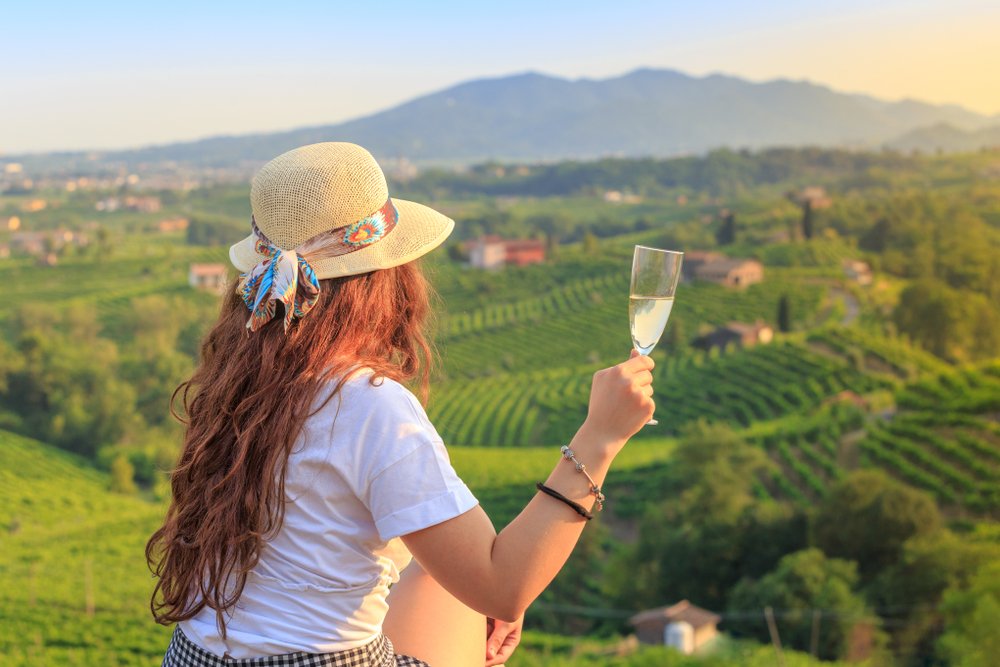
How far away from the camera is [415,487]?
37.3 inches

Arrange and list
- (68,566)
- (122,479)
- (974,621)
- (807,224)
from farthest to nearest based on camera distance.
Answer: (807,224) < (122,479) < (68,566) < (974,621)

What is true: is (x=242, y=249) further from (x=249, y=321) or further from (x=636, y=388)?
(x=636, y=388)

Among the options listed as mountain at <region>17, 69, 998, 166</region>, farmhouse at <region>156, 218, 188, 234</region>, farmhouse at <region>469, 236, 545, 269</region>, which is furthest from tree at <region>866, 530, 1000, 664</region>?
mountain at <region>17, 69, 998, 166</region>

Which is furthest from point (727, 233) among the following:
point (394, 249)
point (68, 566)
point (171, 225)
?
point (394, 249)

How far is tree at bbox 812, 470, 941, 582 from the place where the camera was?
12602 mm

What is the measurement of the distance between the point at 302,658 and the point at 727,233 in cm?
4212

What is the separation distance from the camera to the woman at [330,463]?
969 mm

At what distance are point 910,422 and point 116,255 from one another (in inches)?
1497

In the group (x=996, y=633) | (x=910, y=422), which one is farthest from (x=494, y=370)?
(x=996, y=633)

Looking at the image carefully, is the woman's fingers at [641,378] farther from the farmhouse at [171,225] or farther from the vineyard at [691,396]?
the farmhouse at [171,225]

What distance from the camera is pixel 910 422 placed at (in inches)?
682

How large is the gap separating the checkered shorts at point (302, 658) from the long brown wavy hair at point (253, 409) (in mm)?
40

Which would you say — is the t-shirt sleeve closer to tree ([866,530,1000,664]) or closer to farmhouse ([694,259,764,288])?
tree ([866,530,1000,664])

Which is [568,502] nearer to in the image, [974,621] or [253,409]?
[253,409]
